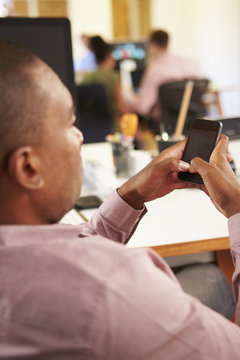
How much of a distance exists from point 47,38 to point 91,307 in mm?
1160

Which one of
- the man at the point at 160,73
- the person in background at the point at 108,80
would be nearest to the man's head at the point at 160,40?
the man at the point at 160,73

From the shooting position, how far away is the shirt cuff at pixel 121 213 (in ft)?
3.24

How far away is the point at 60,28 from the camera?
151cm

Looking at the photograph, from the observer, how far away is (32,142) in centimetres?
58

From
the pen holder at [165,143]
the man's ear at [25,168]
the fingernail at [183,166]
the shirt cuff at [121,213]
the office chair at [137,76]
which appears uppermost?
the man's ear at [25,168]

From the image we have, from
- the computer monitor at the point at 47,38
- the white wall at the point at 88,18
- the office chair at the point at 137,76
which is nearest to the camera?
the computer monitor at the point at 47,38

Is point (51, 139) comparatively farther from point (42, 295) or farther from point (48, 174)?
point (42, 295)

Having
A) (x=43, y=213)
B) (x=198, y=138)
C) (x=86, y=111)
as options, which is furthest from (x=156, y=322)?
(x=86, y=111)

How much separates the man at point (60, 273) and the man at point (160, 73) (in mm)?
3468

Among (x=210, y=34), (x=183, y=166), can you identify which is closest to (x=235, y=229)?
(x=183, y=166)

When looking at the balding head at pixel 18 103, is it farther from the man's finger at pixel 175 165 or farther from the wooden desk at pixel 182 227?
the wooden desk at pixel 182 227

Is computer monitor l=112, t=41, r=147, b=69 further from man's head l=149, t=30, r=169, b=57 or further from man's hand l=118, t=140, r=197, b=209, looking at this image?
man's hand l=118, t=140, r=197, b=209

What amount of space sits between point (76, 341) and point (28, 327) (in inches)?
2.0

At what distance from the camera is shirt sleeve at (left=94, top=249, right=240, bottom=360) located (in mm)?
510
